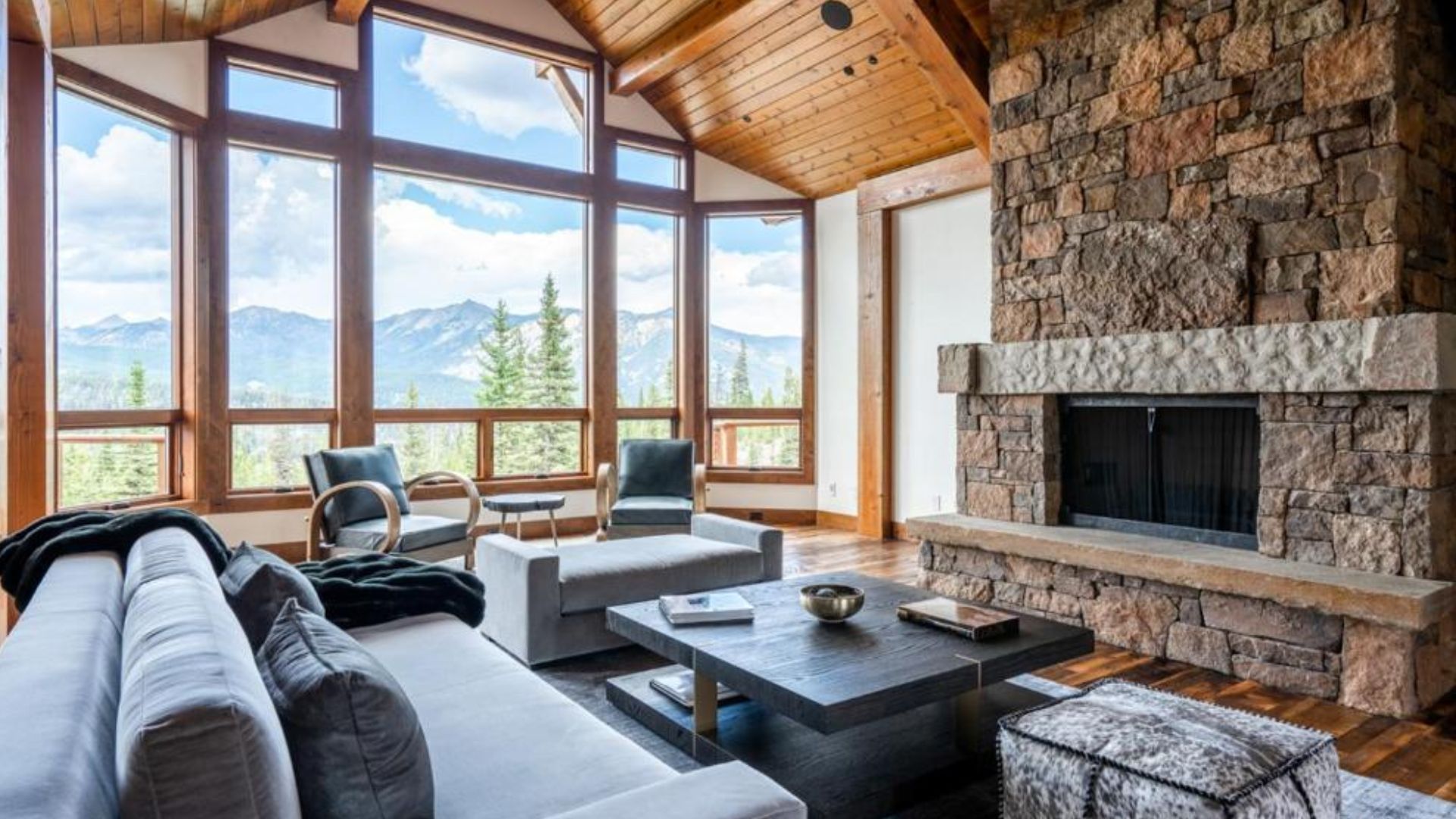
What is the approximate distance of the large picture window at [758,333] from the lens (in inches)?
289

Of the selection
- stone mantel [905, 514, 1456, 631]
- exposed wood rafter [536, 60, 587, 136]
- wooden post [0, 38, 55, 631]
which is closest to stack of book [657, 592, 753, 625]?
stone mantel [905, 514, 1456, 631]

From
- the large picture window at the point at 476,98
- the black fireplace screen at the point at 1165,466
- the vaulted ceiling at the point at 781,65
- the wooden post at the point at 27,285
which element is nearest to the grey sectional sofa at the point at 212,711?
A: the wooden post at the point at 27,285

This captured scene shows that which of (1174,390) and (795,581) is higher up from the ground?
(1174,390)

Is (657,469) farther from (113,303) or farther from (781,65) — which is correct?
(113,303)

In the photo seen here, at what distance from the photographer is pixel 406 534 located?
4430 millimetres

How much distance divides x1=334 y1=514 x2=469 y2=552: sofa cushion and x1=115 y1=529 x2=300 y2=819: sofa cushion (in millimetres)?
3306

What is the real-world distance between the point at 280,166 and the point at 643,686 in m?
4.59

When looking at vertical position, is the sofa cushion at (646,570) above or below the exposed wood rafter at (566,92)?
below

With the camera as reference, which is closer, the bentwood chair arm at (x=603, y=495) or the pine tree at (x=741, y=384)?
the bentwood chair arm at (x=603, y=495)

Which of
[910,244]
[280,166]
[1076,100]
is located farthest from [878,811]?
[280,166]

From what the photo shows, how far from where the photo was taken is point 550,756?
1.63 m

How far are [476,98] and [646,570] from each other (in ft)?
14.3

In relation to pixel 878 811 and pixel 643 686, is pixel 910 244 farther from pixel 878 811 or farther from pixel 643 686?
pixel 878 811

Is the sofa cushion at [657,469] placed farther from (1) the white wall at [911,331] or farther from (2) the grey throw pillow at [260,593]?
(2) the grey throw pillow at [260,593]
